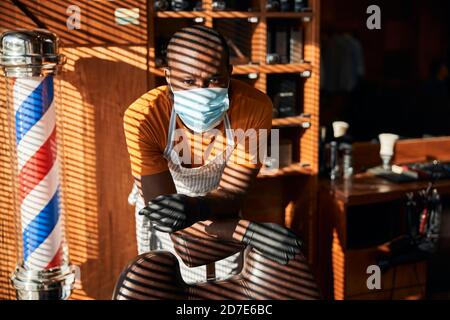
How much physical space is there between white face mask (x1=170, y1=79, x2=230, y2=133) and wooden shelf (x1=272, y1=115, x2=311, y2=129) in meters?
1.14

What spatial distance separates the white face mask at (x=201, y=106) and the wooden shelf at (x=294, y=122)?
114cm

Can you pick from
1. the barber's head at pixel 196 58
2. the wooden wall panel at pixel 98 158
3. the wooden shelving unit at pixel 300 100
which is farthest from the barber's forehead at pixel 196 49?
the wooden shelving unit at pixel 300 100

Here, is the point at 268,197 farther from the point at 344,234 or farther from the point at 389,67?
the point at 389,67

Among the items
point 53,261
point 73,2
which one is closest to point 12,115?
point 53,261

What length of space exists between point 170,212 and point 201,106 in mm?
277

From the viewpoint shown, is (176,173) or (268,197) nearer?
(176,173)

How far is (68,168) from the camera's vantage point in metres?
2.08

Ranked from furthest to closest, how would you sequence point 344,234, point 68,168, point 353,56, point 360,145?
point 353,56 < point 360,145 < point 344,234 < point 68,168

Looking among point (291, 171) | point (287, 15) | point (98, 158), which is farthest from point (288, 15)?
point (98, 158)

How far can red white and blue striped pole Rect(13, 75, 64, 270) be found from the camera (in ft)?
4.73

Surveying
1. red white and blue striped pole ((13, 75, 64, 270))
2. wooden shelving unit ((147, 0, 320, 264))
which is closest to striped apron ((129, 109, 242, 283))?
red white and blue striped pole ((13, 75, 64, 270))

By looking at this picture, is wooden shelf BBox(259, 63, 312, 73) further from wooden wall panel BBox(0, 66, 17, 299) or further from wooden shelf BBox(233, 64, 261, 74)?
wooden wall panel BBox(0, 66, 17, 299)

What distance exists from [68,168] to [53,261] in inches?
23.6

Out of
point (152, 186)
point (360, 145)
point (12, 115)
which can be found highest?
point (12, 115)
